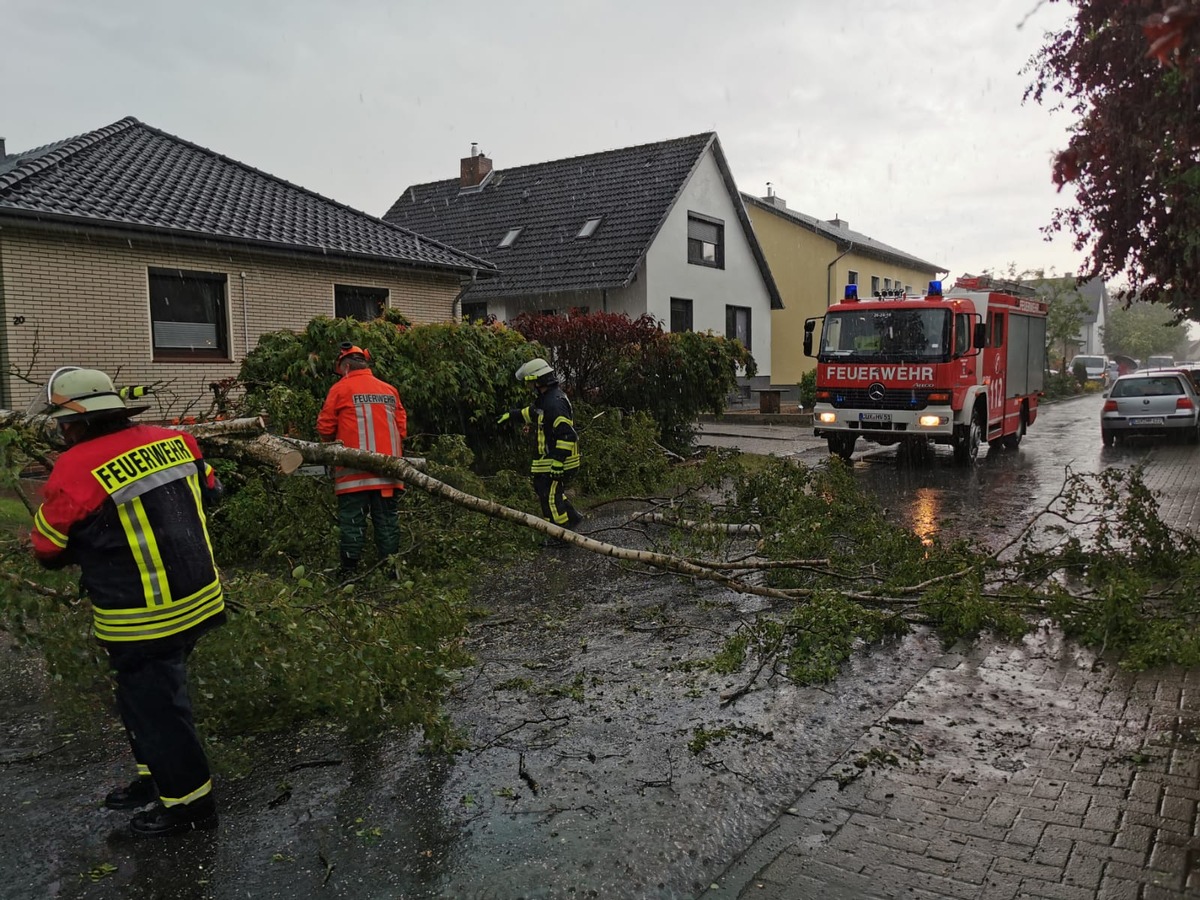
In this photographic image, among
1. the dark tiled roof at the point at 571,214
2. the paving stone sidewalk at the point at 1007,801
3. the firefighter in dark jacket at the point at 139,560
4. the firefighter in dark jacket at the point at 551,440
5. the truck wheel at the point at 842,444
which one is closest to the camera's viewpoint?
the paving stone sidewalk at the point at 1007,801

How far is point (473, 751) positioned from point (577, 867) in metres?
1.07

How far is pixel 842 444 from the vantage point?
579 inches

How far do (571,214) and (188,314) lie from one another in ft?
44.2

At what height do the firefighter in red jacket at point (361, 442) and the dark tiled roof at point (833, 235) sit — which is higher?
the dark tiled roof at point (833, 235)

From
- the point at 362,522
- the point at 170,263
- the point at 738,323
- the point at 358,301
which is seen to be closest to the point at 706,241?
the point at 738,323

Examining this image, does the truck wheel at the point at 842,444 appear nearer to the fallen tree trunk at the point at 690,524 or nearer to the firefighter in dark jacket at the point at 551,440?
the fallen tree trunk at the point at 690,524

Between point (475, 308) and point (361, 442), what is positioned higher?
point (475, 308)

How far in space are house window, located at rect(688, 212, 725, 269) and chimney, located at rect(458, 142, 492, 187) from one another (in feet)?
25.1

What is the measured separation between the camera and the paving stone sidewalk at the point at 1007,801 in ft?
9.91

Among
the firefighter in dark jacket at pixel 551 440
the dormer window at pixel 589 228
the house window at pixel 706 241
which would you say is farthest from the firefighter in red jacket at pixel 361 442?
the house window at pixel 706 241

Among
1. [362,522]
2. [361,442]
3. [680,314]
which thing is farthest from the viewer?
[680,314]

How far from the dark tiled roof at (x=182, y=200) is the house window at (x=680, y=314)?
8.13m

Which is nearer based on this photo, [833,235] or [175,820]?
[175,820]

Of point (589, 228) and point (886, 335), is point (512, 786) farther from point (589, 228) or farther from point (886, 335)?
point (589, 228)
